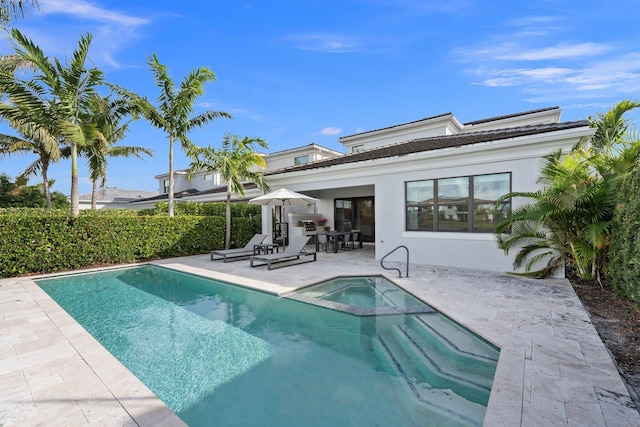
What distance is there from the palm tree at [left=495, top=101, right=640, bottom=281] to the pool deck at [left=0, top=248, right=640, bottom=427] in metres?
1.13

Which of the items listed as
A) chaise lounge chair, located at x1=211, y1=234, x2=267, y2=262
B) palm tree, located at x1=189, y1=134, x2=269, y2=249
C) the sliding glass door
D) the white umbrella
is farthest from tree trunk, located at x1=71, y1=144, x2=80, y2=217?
the sliding glass door

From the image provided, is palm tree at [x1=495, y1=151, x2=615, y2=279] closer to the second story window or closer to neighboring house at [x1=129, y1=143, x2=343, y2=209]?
neighboring house at [x1=129, y1=143, x2=343, y2=209]

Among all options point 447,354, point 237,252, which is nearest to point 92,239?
point 237,252

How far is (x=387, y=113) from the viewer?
73.0 feet

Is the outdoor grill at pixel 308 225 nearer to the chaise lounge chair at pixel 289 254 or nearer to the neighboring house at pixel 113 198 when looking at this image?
the chaise lounge chair at pixel 289 254

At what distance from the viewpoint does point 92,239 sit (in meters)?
11.4

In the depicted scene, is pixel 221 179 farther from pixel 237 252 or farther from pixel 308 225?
pixel 237 252

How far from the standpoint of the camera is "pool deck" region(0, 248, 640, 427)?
2973 millimetres

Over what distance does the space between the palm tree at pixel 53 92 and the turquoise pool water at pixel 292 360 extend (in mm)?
6471

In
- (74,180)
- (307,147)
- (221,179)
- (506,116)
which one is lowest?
(74,180)

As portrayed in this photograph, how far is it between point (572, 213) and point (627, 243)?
1.83 meters

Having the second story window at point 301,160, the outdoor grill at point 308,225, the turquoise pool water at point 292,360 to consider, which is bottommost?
the turquoise pool water at point 292,360

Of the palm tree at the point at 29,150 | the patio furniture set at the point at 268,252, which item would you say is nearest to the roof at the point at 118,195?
the palm tree at the point at 29,150

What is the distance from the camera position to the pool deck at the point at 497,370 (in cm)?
297
